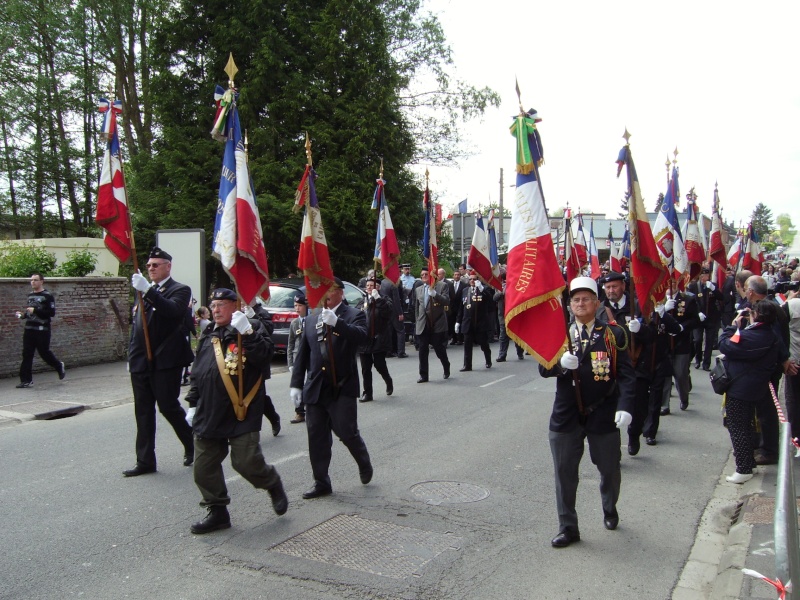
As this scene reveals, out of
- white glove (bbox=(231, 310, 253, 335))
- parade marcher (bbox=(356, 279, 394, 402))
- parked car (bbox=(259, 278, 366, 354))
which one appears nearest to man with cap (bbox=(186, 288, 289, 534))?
white glove (bbox=(231, 310, 253, 335))

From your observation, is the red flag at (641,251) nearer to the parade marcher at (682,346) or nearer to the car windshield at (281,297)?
the parade marcher at (682,346)

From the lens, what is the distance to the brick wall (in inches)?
519

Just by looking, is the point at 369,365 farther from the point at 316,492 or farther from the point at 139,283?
the point at 139,283

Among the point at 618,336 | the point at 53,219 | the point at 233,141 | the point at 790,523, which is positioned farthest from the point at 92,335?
the point at 53,219

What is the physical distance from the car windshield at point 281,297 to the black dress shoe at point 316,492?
914 centimetres

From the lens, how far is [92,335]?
49.5 ft

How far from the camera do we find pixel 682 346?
955cm

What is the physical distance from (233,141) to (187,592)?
3712 millimetres

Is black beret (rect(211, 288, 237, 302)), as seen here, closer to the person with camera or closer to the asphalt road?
the asphalt road

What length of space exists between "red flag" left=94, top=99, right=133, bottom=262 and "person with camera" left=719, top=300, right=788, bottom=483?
5883 mm

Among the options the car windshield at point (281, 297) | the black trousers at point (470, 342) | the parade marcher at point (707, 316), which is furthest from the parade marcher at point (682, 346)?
the car windshield at point (281, 297)

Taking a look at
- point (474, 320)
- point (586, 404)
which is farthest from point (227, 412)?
Result: point (474, 320)

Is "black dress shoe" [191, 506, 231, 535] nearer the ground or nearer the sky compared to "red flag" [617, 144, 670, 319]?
nearer the ground

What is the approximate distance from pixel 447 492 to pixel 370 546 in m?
1.37
